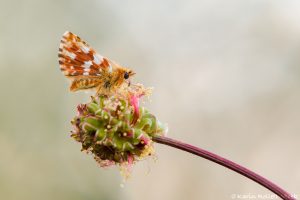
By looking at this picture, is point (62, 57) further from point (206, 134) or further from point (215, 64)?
point (215, 64)

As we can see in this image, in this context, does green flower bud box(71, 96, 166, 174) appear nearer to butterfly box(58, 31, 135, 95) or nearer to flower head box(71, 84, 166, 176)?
flower head box(71, 84, 166, 176)

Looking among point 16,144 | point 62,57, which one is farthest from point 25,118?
point 62,57

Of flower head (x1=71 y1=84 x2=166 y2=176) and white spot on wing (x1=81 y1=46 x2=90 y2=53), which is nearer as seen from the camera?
flower head (x1=71 y1=84 x2=166 y2=176)

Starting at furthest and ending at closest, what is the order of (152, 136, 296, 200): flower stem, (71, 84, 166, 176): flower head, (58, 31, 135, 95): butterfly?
(58, 31, 135, 95): butterfly, (71, 84, 166, 176): flower head, (152, 136, 296, 200): flower stem

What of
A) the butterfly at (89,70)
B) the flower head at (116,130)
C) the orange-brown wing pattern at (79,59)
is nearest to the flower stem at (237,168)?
the flower head at (116,130)

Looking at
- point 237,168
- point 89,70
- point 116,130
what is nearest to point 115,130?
point 116,130

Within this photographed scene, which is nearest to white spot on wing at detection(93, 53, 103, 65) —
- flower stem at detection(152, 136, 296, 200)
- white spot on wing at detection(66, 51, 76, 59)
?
white spot on wing at detection(66, 51, 76, 59)

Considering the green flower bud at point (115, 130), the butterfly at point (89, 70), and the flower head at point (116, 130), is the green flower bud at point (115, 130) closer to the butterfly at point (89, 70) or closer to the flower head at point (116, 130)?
the flower head at point (116, 130)
